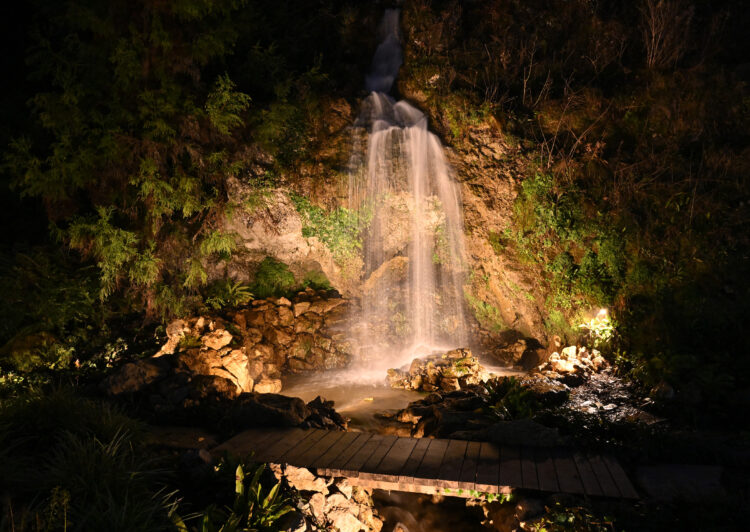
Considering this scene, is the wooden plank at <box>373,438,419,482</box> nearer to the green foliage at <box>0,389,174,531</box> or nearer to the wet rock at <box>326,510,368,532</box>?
the wet rock at <box>326,510,368,532</box>

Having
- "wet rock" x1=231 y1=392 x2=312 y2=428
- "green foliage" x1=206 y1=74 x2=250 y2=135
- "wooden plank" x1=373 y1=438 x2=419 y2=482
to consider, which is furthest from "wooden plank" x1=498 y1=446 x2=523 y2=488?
"green foliage" x1=206 y1=74 x2=250 y2=135

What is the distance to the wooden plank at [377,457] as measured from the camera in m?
4.54

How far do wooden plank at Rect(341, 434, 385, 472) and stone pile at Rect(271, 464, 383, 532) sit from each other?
13cm

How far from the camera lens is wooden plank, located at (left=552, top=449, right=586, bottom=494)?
412 cm

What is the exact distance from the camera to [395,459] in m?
4.82

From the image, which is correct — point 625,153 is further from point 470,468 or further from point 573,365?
point 470,468

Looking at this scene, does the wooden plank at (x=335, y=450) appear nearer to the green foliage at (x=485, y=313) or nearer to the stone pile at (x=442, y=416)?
the stone pile at (x=442, y=416)

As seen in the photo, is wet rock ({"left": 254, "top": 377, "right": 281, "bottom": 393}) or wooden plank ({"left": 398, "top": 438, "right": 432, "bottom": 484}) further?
wet rock ({"left": 254, "top": 377, "right": 281, "bottom": 393})

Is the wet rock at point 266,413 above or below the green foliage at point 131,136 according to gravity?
below

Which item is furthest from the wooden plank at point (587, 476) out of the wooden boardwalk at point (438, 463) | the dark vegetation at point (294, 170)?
the dark vegetation at point (294, 170)

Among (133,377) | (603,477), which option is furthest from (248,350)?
(603,477)

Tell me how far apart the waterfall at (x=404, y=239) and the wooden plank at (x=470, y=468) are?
5021 millimetres

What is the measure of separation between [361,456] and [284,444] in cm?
100

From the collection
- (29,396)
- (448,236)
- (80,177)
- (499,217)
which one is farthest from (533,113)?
(29,396)
